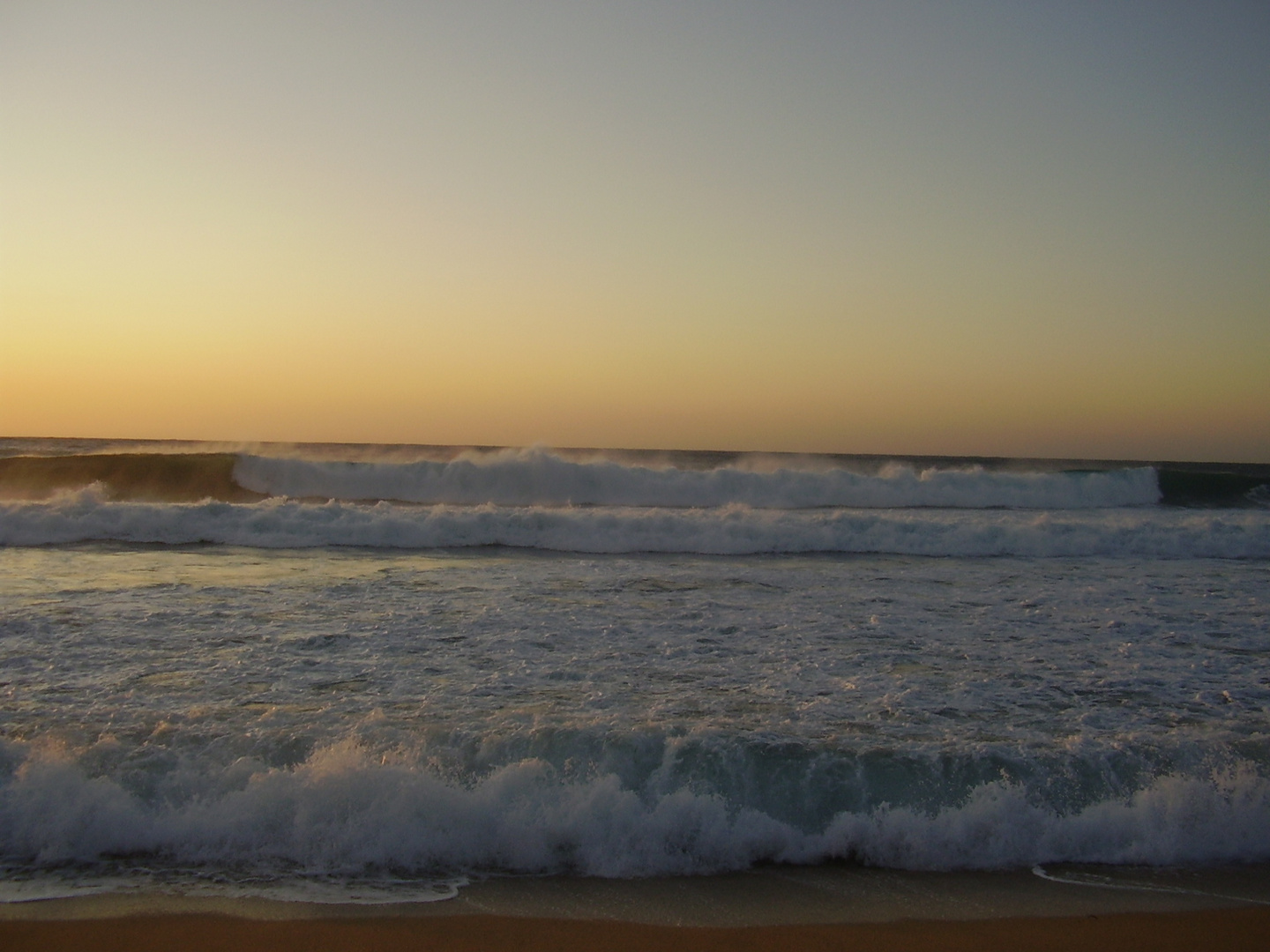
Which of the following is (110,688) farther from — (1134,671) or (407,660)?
(1134,671)

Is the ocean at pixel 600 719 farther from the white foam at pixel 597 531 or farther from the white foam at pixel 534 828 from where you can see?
the white foam at pixel 597 531

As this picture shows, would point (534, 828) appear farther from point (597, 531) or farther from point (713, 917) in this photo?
point (597, 531)

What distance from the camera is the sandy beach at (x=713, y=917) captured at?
10.1 ft

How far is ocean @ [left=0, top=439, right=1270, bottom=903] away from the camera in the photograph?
3686 mm

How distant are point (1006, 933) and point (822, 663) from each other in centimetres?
294

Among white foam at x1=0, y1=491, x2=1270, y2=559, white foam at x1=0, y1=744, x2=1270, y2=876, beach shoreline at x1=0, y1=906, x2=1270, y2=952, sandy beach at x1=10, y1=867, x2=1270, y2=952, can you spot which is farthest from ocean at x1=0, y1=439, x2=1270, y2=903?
white foam at x1=0, y1=491, x2=1270, y2=559

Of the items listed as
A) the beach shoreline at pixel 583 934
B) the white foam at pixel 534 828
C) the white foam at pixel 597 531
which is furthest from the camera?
the white foam at pixel 597 531

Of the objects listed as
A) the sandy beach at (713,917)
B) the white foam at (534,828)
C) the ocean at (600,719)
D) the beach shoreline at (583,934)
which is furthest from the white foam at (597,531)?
the beach shoreline at (583,934)

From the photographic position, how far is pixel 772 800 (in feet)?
13.1

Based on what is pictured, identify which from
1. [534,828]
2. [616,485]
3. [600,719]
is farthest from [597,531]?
[534,828]

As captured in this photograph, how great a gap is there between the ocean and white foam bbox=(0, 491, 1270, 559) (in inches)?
63.6

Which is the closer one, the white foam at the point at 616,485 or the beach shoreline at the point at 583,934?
the beach shoreline at the point at 583,934

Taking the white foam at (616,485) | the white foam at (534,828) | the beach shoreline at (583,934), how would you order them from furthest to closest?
the white foam at (616,485) < the white foam at (534,828) < the beach shoreline at (583,934)

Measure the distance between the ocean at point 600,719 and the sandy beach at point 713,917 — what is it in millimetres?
135
